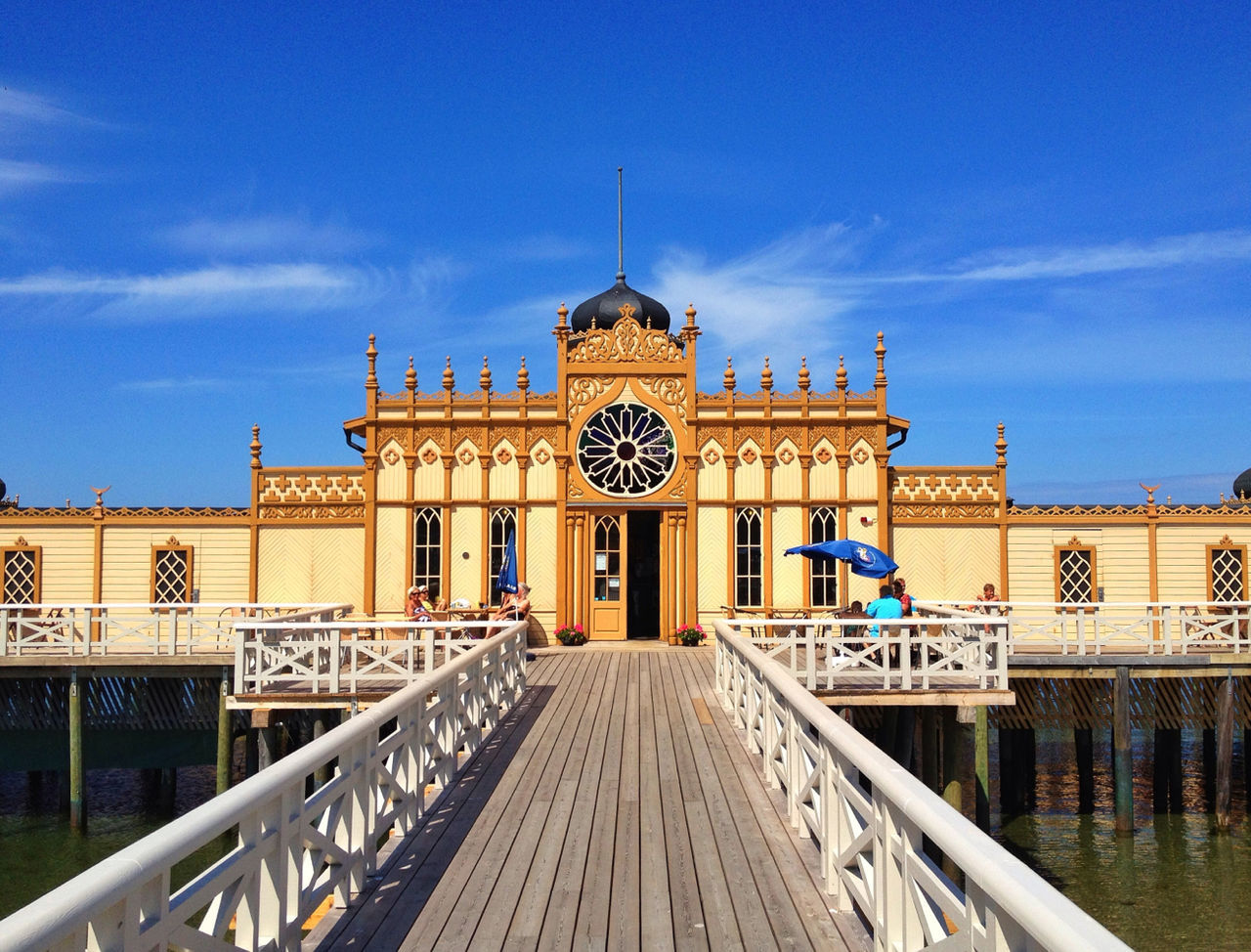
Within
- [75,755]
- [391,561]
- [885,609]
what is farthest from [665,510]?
[75,755]

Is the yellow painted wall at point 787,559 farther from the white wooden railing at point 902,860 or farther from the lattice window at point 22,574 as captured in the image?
the lattice window at point 22,574

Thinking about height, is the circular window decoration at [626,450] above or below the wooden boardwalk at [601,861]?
above

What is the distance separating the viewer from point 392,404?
23000mm

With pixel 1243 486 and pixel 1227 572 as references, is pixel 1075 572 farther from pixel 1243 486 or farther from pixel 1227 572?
pixel 1243 486

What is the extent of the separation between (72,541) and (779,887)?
21.6 metres

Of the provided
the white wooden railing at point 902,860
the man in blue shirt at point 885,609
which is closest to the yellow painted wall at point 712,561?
the man in blue shirt at point 885,609

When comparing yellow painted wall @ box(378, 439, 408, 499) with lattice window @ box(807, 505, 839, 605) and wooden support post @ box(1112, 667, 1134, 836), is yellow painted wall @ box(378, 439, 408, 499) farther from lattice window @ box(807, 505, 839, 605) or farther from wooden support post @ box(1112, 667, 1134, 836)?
wooden support post @ box(1112, 667, 1134, 836)

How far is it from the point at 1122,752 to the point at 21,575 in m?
22.5

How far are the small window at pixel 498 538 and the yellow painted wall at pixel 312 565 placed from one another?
2899mm

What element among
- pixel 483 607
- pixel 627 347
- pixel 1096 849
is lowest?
pixel 1096 849

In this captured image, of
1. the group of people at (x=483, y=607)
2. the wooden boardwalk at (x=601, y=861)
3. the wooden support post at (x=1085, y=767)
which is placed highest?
the group of people at (x=483, y=607)

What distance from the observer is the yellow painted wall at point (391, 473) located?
22.9 meters

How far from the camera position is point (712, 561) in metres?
22.4

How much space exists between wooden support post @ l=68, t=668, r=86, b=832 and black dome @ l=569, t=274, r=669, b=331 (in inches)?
619
